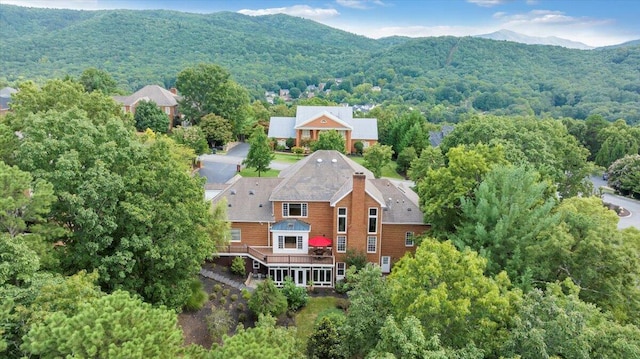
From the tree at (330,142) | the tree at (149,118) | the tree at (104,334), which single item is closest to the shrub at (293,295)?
the tree at (104,334)

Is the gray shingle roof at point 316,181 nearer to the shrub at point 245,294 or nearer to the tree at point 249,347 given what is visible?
the shrub at point 245,294

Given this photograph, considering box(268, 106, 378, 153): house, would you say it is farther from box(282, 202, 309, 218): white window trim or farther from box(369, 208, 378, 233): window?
box(369, 208, 378, 233): window

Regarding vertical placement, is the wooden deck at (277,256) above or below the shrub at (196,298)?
above

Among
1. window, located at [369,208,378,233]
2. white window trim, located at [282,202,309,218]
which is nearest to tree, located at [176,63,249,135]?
white window trim, located at [282,202,309,218]

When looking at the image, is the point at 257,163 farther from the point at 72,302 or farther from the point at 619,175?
the point at 619,175

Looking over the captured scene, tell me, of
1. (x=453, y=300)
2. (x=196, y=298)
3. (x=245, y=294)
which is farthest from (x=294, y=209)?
(x=453, y=300)

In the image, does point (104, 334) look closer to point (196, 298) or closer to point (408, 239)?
point (196, 298)
